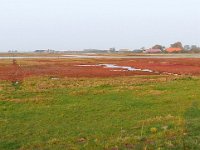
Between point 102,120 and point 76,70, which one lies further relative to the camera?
point 76,70

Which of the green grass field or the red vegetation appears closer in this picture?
the green grass field

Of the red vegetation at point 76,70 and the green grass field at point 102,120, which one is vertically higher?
the green grass field at point 102,120

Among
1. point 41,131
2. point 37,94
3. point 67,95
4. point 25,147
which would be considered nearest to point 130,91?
point 67,95

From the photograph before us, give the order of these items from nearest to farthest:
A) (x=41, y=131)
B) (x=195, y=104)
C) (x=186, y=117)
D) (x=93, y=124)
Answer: (x=41, y=131), (x=93, y=124), (x=186, y=117), (x=195, y=104)

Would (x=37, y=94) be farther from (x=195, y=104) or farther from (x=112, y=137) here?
(x=112, y=137)

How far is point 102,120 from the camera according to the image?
1255 cm

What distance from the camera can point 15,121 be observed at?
12727 mm

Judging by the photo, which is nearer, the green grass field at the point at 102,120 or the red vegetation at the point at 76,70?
the green grass field at the point at 102,120

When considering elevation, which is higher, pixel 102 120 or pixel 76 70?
pixel 102 120

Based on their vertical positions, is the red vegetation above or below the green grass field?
below

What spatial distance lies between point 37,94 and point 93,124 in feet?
29.5

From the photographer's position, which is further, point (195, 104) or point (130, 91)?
point (130, 91)

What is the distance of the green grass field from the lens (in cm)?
909

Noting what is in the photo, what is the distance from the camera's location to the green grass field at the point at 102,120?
9.09 meters
